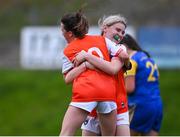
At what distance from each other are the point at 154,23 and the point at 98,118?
14112 millimetres

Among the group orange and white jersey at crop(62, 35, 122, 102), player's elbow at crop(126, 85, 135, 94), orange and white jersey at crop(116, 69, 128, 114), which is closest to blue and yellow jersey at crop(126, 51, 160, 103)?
player's elbow at crop(126, 85, 135, 94)

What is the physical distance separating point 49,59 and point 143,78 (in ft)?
39.5

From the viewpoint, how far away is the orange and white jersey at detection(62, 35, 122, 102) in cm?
801

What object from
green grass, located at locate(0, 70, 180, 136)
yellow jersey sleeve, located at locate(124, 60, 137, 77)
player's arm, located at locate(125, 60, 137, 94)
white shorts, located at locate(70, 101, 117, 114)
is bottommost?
green grass, located at locate(0, 70, 180, 136)

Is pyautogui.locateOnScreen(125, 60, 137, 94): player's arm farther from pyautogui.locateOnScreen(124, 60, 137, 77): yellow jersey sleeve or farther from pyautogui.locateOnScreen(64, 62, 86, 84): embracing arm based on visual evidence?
pyautogui.locateOnScreen(64, 62, 86, 84): embracing arm

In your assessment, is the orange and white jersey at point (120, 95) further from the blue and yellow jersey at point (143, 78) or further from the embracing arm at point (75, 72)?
the blue and yellow jersey at point (143, 78)

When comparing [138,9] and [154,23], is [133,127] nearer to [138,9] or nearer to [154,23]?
[138,9]

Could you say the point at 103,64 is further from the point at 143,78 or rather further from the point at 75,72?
the point at 143,78

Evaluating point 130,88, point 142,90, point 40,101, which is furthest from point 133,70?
point 40,101

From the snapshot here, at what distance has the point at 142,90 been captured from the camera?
34.0ft

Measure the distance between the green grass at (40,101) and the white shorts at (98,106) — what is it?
10.6m

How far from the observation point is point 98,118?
845cm

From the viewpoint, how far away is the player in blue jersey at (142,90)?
10.2m

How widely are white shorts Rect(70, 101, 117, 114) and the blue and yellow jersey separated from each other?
1.99 m
